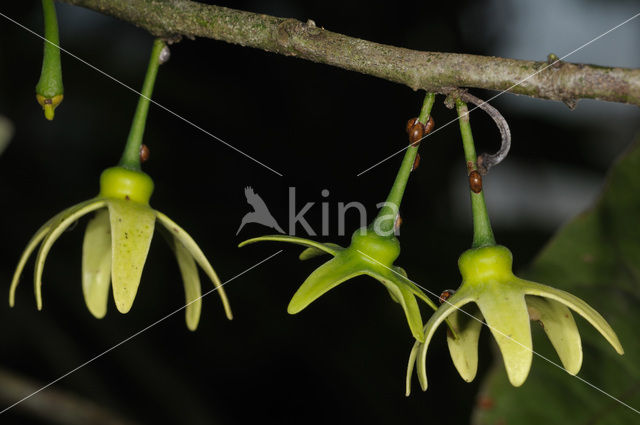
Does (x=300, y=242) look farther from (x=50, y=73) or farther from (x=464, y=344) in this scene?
(x=50, y=73)

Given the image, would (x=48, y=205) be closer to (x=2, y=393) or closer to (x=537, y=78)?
(x=2, y=393)

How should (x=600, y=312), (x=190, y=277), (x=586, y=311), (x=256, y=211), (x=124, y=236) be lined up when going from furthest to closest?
(x=256, y=211), (x=600, y=312), (x=190, y=277), (x=124, y=236), (x=586, y=311)

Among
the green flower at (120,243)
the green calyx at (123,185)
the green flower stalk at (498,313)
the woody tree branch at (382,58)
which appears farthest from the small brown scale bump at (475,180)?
the green calyx at (123,185)

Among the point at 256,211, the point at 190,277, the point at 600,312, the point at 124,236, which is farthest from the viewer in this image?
the point at 256,211

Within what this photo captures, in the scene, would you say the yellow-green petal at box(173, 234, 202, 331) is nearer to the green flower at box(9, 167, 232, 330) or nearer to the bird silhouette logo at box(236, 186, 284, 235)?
the green flower at box(9, 167, 232, 330)

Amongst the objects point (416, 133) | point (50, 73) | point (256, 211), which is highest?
point (256, 211)

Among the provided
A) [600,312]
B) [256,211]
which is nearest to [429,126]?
[600,312]

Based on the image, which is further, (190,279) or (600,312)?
(600,312)

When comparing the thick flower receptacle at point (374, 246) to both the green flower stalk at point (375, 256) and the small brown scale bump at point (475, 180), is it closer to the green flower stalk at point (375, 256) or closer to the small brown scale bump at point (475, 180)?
the green flower stalk at point (375, 256)
